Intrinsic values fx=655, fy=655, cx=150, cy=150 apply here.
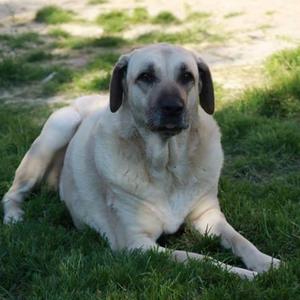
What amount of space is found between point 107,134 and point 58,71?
13.0ft

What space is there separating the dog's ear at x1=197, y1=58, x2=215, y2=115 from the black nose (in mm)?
451

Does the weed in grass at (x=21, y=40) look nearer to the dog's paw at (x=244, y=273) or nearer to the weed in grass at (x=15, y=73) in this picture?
the weed in grass at (x=15, y=73)

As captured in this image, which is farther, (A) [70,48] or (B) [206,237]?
(A) [70,48]

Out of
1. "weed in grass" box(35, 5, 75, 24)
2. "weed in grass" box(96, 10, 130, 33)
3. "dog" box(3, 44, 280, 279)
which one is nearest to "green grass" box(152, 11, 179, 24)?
"weed in grass" box(96, 10, 130, 33)

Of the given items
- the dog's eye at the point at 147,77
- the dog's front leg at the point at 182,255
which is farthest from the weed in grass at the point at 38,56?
the dog's front leg at the point at 182,255

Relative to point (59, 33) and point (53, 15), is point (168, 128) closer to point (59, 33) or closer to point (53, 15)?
point (59, 33)

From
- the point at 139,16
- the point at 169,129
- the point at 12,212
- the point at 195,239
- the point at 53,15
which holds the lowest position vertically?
the point at 53,15

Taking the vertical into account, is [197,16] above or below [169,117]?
below

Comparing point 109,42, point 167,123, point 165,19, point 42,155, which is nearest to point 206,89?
point 167,123

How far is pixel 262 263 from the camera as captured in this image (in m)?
3.38

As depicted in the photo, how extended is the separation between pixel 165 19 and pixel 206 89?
6.52m

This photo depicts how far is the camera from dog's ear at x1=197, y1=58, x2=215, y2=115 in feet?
12.8

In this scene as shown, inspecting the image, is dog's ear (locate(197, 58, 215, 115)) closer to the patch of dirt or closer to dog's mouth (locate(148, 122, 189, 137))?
dog's mouth (locate(148, 122, 189, 137))

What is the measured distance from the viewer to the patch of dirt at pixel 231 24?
7402mm
